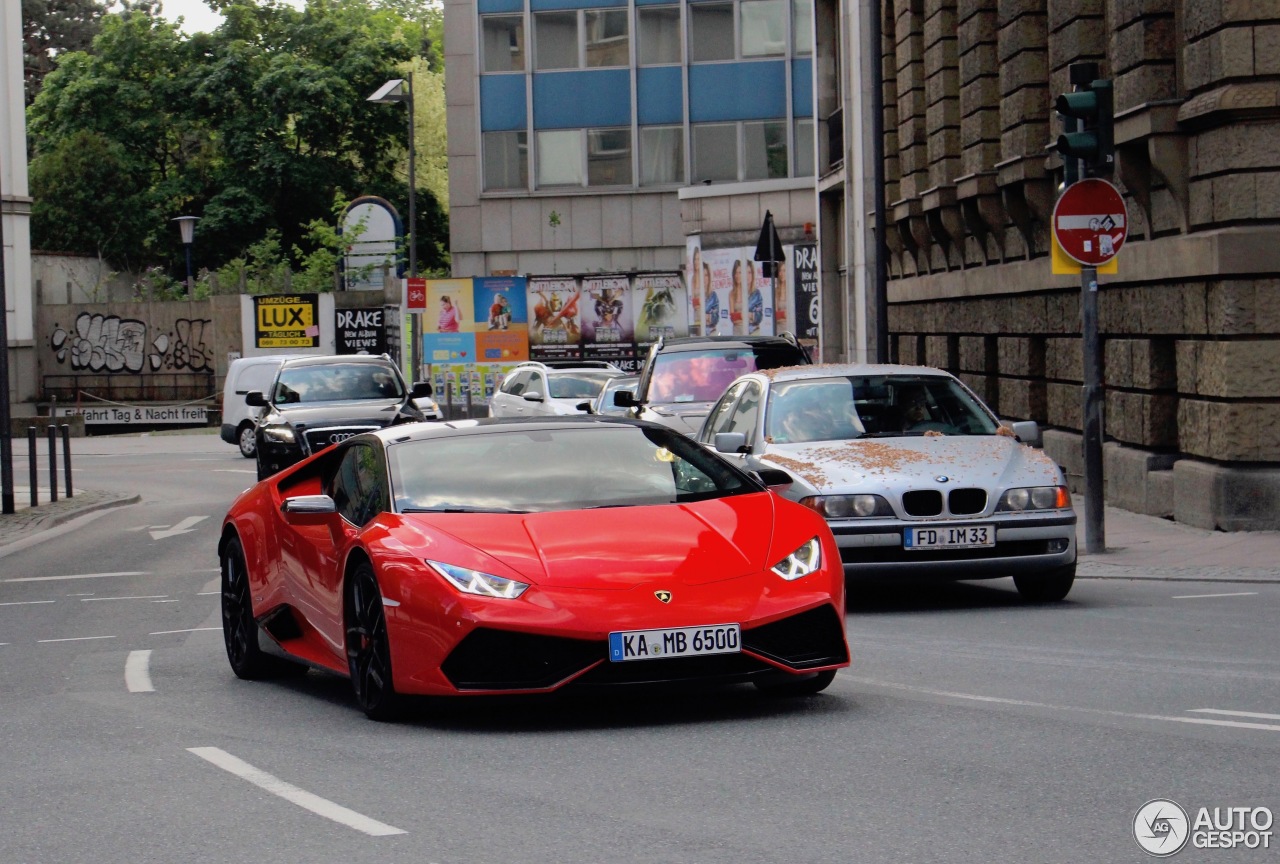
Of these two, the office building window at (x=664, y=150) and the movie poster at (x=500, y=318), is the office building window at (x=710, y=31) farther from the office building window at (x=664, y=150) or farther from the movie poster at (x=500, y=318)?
the movie poster at (x=500, y=318)

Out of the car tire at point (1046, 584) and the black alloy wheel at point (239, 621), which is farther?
the car tire at point (1046, 584)

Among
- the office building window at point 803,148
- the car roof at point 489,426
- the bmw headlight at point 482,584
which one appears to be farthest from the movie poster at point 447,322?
the bmw headlight at point 482,584

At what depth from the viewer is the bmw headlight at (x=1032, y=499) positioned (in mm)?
11945

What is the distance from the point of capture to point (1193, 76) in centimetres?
1722

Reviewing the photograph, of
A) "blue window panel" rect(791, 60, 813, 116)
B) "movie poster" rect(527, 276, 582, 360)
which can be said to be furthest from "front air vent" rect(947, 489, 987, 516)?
"blue window panel" rect(791, 60, 813, 116)

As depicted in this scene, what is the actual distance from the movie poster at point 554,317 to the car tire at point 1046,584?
36.0 metres

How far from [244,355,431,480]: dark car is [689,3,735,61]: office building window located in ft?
116

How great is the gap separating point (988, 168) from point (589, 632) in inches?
755

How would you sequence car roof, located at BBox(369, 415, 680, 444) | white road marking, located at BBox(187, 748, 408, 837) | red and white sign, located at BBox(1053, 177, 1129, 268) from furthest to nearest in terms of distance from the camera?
red and white sign, located at BBox(1053, 177, 1129, 268) → car roof, located at BBox(369, 415, 680, 444) → white road marking, located at BBox(187, 748, 408, 837)

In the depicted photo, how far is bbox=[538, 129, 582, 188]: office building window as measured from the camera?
6056cm

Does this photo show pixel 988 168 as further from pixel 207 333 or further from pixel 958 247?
pixel 207 333

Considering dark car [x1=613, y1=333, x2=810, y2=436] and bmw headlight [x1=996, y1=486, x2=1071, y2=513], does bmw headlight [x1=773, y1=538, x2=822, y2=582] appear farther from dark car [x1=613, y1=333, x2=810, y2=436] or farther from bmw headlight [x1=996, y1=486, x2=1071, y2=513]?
dark car [x1=613, y1=333, x2=810, y2=436]

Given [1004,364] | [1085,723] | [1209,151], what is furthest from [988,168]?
[1085,723]

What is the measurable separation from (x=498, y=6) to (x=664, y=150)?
6464 mm
